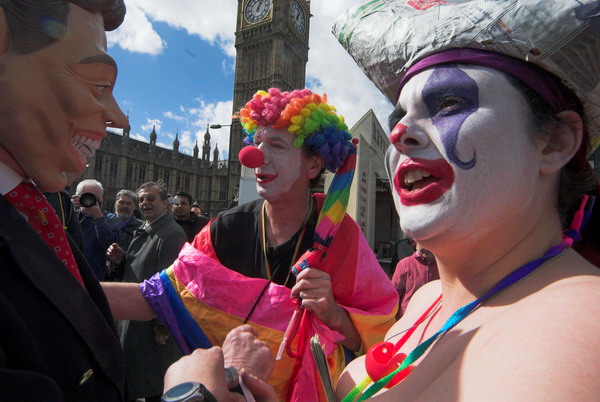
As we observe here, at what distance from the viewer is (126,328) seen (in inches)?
122

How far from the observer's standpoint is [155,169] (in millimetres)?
47594

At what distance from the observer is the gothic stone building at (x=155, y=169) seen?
1650 inches

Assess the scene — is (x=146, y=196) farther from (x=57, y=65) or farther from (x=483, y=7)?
(x=483, y=7)

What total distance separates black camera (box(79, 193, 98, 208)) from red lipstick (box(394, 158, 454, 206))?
12.2 feet

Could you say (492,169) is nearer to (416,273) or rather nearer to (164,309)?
(164,309)

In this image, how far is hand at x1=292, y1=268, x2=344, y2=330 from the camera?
5.17 ft

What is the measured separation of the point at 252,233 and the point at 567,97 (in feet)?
4.73

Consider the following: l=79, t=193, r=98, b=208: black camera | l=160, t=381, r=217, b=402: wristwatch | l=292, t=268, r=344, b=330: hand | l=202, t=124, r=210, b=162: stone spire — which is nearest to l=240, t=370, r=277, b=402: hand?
l=160, t=381, r=217, b=402: wristwatch

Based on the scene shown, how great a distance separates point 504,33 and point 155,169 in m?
50.1

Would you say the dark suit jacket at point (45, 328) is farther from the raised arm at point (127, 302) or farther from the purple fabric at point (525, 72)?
the purple fabric at point (525, 72)

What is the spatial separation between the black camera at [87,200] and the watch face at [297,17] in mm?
48474

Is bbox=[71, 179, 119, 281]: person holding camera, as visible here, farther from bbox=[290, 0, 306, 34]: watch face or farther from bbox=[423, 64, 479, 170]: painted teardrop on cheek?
A: bbox=[290, 0, 306, 34]: watch face

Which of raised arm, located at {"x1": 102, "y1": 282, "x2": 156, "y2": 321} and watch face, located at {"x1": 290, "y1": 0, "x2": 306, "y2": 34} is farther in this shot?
watch face, located at {"x1": 290, "y1": 0, "x2": 306, "y2": 34}

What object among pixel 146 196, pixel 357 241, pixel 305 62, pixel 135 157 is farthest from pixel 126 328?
pixel 305 62
